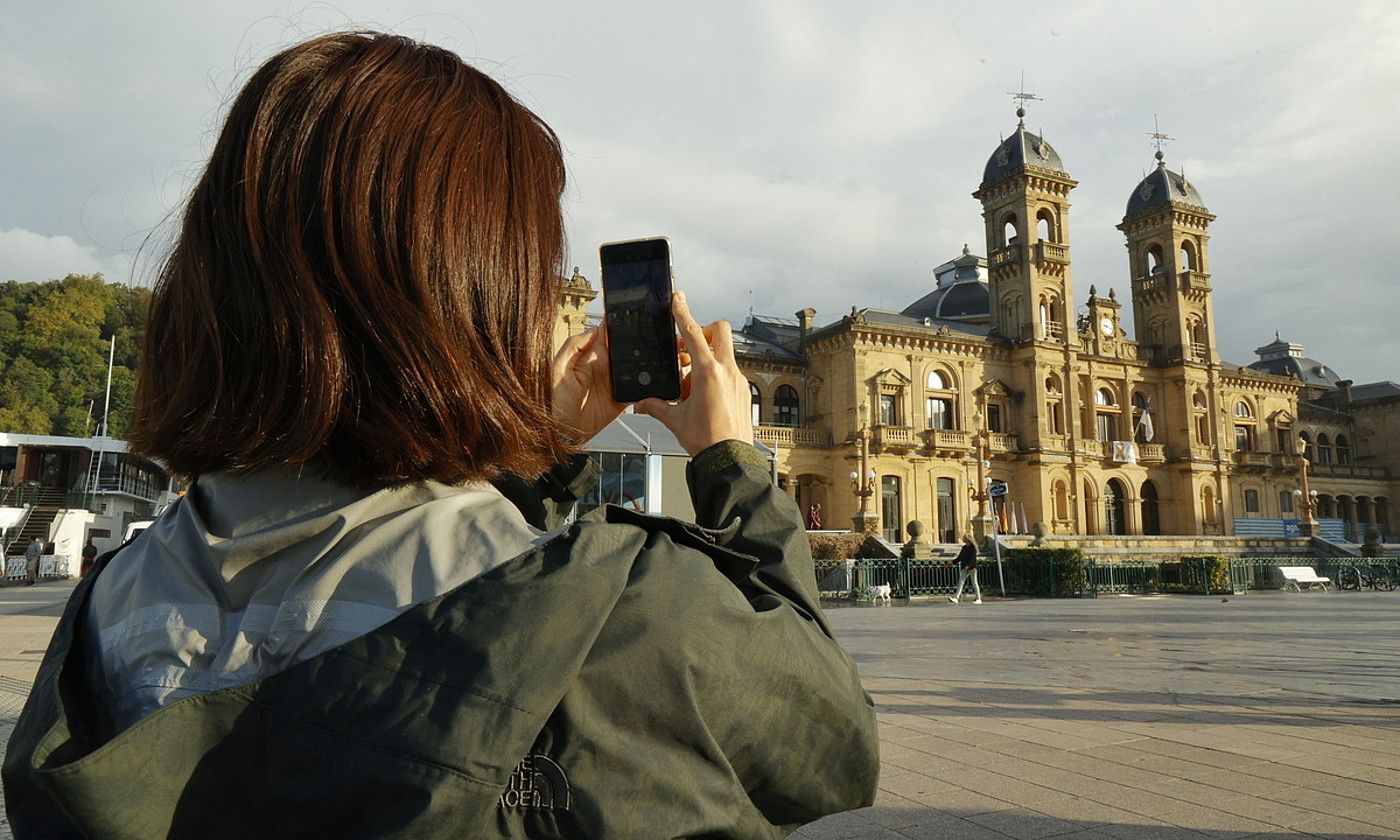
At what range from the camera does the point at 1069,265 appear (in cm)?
4191

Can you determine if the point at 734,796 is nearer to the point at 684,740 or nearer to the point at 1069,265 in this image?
the point at 684,740

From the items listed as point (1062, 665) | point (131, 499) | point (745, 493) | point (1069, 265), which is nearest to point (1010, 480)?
point (1069, 265)

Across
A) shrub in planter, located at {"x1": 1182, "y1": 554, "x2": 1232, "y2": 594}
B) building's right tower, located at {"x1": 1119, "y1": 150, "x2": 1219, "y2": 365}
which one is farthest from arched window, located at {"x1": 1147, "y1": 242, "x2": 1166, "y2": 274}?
shrub in planter, located at {"x1": 1182, "y1": 554, "x2": 1232, "y2": 594}

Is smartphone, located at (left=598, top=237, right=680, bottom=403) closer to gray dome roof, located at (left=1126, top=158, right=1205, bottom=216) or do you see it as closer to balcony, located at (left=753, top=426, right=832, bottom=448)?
balcony, located at (left=753, top=426, right=832, bottom=448)

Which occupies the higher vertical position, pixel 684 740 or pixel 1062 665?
pixel 684 740

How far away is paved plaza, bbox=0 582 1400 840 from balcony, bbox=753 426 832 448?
25.9 m

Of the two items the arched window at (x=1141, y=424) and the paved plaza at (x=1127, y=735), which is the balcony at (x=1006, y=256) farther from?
the paved plaza at (x=1127, y=735)

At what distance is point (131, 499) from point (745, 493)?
4702 cm

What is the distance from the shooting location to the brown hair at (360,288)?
975mm

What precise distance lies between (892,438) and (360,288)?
38078mm

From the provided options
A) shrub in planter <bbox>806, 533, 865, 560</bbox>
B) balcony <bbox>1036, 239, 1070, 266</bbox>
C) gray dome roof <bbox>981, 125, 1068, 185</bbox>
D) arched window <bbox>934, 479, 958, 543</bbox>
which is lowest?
shrub in planter <bbox>806, 533, 865, 560</bbox>

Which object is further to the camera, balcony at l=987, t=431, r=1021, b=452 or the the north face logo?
balcony at l=987, t=431, r=1021, b=452

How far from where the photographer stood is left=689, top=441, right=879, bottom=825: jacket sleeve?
941mm

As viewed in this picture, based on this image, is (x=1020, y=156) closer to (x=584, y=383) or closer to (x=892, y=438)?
(x=892, y=438)
